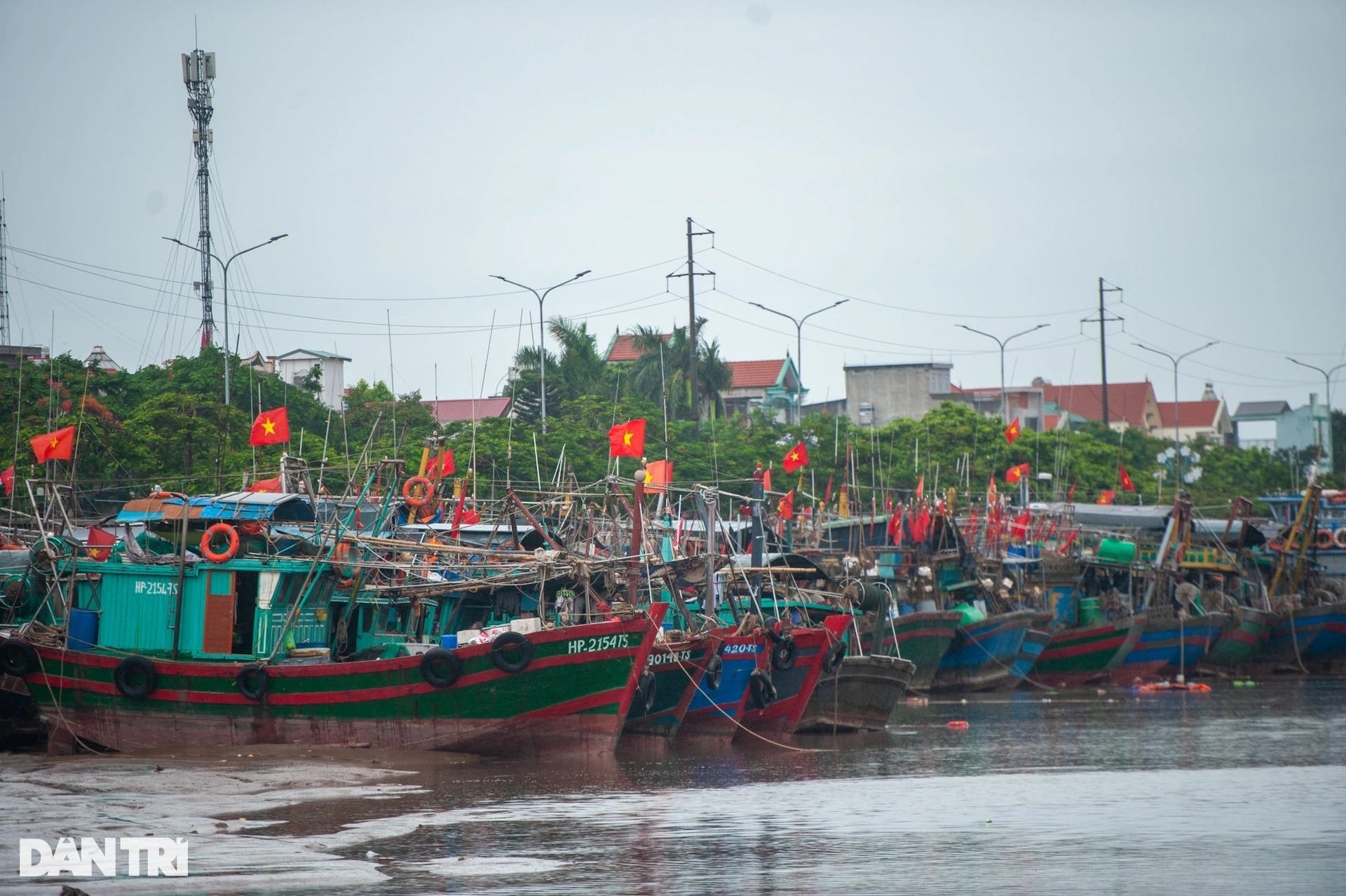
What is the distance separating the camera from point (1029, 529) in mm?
46438

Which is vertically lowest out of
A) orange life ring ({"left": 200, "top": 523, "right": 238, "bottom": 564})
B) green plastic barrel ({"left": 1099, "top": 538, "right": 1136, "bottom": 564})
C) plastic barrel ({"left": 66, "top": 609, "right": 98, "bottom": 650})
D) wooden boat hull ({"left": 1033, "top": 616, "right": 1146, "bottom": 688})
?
wooden boat hull ({"left": 1033, "top": 616, "right": 1146, "bottom": 688})

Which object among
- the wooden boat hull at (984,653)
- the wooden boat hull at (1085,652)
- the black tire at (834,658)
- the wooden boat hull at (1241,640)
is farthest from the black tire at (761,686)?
the wooden boat hull at (1241,640)

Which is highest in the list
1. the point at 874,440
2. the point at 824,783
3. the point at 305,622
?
the point at 874,440

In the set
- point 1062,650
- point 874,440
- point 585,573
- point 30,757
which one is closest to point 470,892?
point 585,573

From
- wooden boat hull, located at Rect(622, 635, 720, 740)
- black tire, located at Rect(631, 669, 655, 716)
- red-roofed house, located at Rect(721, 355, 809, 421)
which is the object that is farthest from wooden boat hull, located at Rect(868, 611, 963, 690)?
red-roofed house, located at Rect(721, 355, 809, 421)

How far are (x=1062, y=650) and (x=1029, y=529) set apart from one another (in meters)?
4.34

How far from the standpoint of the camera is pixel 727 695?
26.8m

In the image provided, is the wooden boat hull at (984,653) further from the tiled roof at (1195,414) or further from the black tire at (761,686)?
the tiled roof at (1195,414)

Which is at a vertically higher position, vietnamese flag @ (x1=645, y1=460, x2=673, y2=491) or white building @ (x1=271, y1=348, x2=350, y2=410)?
white building @ (x1=271, y1=348, x2=350, y2=410)

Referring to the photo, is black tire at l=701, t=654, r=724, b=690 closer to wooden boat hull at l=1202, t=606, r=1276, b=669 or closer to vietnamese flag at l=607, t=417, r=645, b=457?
vietnamese flag at l=607, t=417, r=645, b=457

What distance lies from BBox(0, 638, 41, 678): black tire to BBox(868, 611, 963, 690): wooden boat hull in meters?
18.1

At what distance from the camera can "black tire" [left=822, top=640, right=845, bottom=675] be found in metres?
28.3

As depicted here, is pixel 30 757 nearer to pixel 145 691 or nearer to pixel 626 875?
pixel 145 691

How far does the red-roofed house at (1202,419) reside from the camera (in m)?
109
